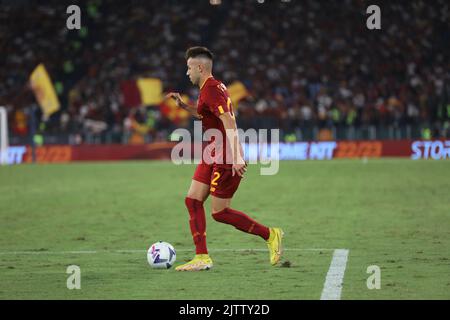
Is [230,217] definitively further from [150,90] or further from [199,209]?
[150,90]

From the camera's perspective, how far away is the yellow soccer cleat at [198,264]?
959 centimetres

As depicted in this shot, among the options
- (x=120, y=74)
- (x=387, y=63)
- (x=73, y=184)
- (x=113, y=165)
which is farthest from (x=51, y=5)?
(x=73, y=184)

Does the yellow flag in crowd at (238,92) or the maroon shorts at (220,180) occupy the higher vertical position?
the yellow flag in crowd at (238,92)

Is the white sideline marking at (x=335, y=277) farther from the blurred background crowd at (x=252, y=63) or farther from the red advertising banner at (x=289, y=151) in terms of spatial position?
the red advertising banner at (x=289, y=151)

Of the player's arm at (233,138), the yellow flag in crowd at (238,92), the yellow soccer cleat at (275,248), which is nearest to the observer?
the player's arm at (233,138)

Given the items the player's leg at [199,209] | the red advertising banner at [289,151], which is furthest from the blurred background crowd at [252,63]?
the player's leg at [199,209]

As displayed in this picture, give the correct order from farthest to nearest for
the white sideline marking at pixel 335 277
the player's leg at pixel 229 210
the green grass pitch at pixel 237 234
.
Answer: the player's leg at pixel 229 210 < the green grass pitch at pixel 237 234 < the white sideline marking at pixel 335 277

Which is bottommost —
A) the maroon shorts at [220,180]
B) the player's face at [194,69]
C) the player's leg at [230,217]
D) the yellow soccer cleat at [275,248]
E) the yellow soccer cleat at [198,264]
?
the yellow soccer cleat at [198,264]

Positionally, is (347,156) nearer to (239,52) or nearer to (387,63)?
(387,63)

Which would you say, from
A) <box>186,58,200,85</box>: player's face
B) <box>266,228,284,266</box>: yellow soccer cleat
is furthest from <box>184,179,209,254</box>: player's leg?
<box>186,58,200,85</box>: player's face

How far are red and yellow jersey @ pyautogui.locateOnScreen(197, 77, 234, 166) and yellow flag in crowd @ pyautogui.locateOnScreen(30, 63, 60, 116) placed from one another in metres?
26.4

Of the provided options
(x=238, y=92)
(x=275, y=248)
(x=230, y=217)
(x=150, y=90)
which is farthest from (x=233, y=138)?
(x=150, y=90)
